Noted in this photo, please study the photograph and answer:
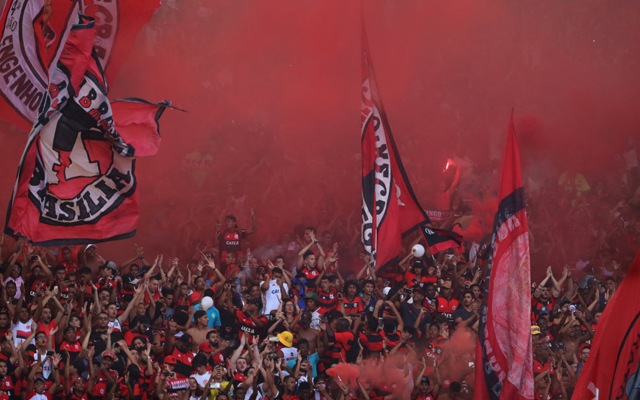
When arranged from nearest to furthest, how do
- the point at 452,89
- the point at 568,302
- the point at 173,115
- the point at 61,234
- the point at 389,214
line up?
the point at 61,234
the point at 389,214
the point at 568,302
the point at 173,115
the point at 452,89

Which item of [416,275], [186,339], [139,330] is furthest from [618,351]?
[416,275]

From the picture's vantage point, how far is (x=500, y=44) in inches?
581

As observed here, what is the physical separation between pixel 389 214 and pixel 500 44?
23.5ft

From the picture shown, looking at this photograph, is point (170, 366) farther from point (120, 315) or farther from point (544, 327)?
point (544, 327)

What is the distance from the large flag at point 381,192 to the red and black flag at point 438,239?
435mm

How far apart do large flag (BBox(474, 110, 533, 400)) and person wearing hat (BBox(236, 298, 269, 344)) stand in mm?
3706

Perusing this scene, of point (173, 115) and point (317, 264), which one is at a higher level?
point (173, 115)

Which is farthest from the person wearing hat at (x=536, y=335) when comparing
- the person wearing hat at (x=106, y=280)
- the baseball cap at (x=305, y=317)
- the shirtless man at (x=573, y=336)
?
the person wearing hat at (x=106, y=280)

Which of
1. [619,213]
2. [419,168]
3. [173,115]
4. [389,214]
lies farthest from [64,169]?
[619,213]

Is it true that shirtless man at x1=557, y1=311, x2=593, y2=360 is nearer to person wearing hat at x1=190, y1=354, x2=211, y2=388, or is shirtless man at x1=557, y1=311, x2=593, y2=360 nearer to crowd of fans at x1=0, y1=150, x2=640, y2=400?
crowd of fans at x1=0, y1=150, x2=640, y2=400

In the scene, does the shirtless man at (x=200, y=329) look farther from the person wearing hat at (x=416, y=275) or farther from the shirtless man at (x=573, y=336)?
the shirtless man at (x=573, y=336)

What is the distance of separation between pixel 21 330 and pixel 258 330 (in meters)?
2.33

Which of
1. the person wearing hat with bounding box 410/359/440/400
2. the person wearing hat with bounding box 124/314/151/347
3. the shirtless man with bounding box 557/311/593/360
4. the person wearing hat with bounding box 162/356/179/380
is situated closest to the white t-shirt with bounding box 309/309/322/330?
the person wearing hat with bounding box 410/359/440/400

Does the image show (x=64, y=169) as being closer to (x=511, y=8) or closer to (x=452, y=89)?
(x=452, y=89)
